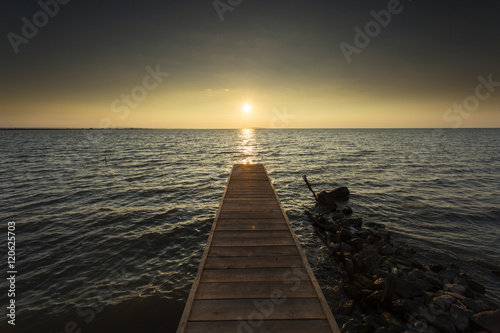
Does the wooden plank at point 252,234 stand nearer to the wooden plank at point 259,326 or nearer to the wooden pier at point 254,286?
the wooden pier at point 254,286

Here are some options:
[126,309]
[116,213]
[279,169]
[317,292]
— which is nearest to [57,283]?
[126,309]

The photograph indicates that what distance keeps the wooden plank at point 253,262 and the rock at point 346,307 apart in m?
2.15

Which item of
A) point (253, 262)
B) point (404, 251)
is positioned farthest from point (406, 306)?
point (253, 262)

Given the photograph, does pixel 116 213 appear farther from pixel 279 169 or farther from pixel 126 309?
pixel 279 169

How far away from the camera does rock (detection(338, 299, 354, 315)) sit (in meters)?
6.48

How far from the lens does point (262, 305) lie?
4645 millimetres

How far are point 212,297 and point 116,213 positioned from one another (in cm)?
1142

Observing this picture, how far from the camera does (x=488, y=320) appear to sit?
5715 millimetres

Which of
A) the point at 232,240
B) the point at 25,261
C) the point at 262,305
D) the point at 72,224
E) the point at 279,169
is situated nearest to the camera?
the point at 262,305

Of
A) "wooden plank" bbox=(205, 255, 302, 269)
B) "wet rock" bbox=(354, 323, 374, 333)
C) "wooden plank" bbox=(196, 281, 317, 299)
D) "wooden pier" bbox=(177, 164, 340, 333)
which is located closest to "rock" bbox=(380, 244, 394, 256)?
"wet rock" bbox=(354, 323, 374, 333)

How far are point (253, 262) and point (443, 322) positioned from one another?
5.25 metres

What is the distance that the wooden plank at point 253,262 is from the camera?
19.6ft

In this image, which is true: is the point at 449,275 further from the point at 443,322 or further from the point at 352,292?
the point at 352,292

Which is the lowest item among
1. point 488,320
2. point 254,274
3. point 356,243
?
point 488,320
